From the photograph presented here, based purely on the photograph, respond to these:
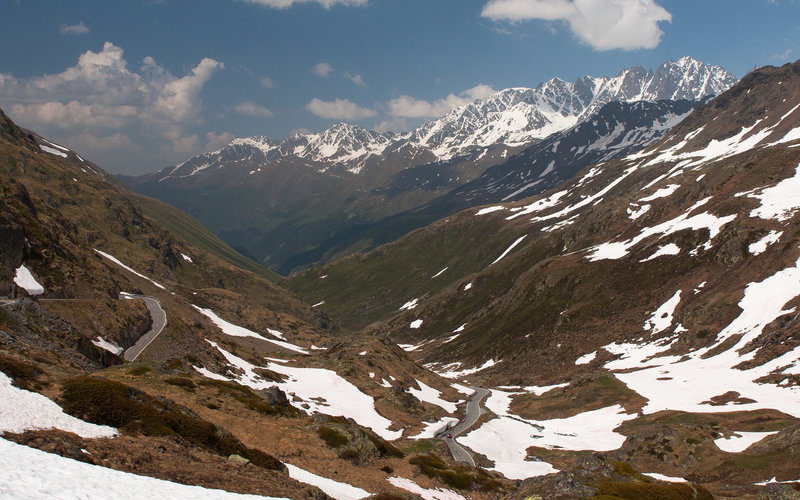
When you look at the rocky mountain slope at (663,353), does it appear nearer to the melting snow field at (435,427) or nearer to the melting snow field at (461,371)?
the melting snow field at (461,371)

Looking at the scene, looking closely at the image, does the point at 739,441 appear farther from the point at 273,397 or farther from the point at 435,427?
the point at 273,397

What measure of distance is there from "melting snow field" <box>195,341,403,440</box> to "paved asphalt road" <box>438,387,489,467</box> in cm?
765

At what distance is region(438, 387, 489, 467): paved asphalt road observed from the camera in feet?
194

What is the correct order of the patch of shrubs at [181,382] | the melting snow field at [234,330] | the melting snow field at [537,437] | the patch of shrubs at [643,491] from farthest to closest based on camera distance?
the melting snow field at [234,330]
the melting snow field at [537,437]
the patch of shrubs at [181,382]
the patch of shrubs at [643,491]

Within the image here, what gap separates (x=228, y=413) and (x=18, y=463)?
23.3m

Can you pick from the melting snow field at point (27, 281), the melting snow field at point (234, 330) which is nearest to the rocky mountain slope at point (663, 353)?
the melting snow field at point (234, 330)

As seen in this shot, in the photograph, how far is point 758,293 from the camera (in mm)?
107125

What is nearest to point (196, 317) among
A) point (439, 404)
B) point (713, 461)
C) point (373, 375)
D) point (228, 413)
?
point (373, 375)

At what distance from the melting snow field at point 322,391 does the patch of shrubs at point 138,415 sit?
105 feet

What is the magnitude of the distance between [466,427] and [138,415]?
62445 millimetres

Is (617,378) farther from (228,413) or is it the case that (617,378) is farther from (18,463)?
(18,463)

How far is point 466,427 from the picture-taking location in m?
77.0

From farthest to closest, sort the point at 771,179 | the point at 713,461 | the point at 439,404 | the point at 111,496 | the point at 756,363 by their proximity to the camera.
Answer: the point at 771,179 → the point at 439,404 → the point at 756,363 → the point at 713,461 → the point at 111,496

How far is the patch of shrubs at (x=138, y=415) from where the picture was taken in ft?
71.2
